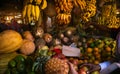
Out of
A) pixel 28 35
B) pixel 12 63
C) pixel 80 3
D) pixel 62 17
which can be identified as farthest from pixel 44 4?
pixel 28 35

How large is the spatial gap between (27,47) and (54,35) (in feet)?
2.60

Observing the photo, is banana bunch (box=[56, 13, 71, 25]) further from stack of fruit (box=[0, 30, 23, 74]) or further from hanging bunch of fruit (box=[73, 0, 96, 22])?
stack of fruit (box=[0, 30, 23, 74])

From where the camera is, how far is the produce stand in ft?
10.9

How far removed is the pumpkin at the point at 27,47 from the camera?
12.8ft

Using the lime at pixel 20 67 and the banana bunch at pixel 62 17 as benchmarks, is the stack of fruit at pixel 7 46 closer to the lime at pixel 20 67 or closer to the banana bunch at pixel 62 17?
the lime at pixel 20 67

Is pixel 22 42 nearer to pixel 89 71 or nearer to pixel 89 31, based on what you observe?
pixel 89 71

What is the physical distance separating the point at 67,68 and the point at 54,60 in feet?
0.61

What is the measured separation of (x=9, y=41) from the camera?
143 inches

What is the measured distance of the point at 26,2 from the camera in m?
3.32

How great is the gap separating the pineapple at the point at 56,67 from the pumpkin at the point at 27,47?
2.32 ft

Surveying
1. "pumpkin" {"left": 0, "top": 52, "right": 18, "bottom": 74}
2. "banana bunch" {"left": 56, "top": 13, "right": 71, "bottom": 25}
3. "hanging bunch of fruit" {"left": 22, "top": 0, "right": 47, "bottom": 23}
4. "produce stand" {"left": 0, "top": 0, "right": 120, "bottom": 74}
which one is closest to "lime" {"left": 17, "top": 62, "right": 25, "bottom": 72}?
"produce stand" {"left": 0, "top": 0, "right": 120, "bottom": 74}

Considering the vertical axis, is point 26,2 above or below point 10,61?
above

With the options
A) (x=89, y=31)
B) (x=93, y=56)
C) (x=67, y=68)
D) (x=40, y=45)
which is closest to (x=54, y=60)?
(x=67, y=68)

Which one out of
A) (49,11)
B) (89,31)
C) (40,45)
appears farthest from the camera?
(89,31)
